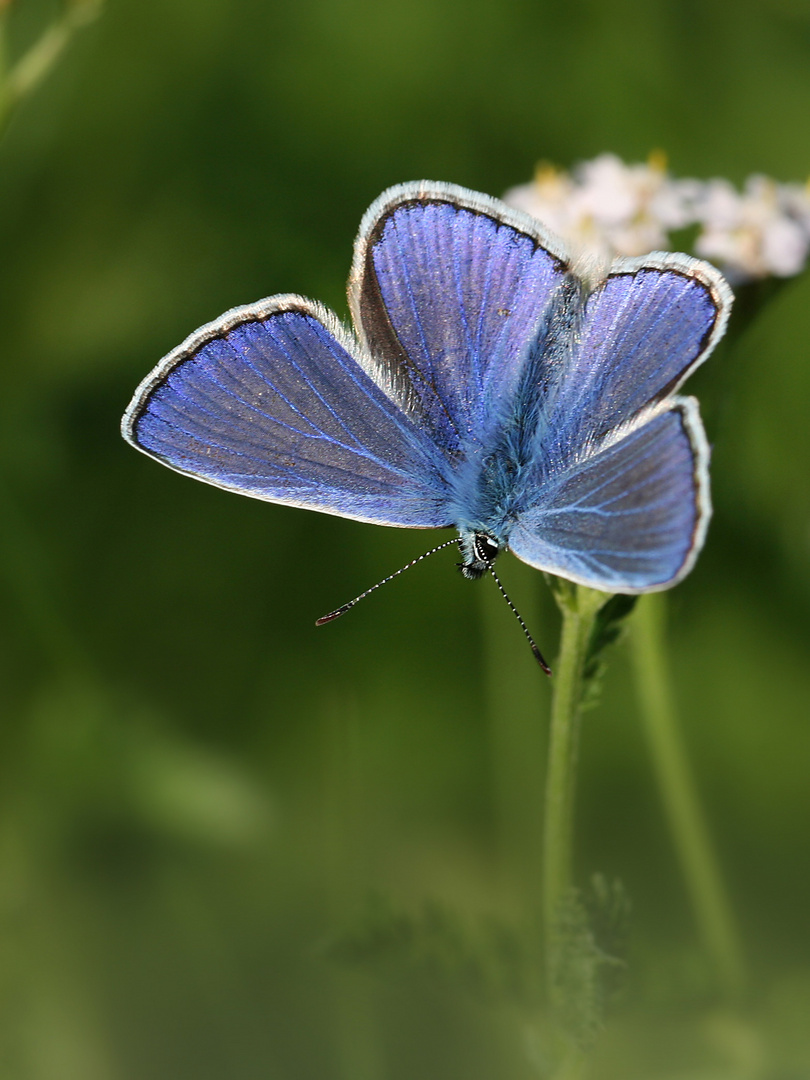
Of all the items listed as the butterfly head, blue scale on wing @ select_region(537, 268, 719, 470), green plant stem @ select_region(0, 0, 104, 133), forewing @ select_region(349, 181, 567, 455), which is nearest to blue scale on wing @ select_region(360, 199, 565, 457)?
forewing @ select_region(349, 181, 567, 455)

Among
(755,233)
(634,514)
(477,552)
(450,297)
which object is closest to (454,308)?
(450,297)

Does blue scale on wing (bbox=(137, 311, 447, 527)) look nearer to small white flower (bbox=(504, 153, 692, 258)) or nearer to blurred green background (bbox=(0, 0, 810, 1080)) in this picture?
blurred green background (bbox=(0, 0, 810, 1080))

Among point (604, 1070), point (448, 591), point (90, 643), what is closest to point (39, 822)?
point (90, 643)

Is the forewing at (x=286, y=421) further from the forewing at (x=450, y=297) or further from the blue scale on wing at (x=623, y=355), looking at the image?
the blue scale on wing at (x=623, y=355)

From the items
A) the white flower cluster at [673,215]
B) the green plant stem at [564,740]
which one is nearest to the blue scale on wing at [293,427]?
the green plant stem at [564,740]

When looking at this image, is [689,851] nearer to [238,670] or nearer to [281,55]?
[238,670]

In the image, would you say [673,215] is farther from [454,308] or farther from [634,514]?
[634,514]
